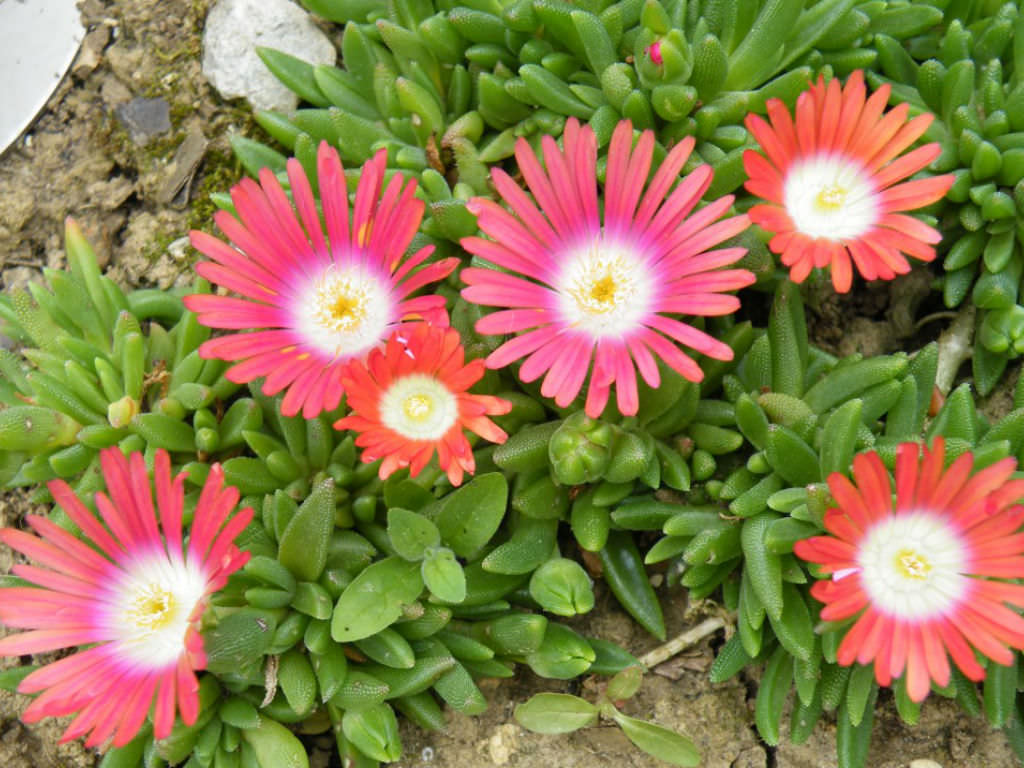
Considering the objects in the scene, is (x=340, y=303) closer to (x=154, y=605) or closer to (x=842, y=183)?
(x=154, y=605)

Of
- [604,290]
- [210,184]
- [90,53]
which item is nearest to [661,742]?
[604,290]

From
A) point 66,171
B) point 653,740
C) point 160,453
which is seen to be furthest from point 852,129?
point 66,171

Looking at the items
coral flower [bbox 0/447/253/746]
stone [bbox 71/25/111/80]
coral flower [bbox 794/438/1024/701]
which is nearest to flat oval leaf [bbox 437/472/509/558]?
coral flower [bbox 0/447/253/746]

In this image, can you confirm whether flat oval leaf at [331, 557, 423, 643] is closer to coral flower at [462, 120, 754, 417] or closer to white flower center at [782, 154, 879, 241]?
coral flower at [462, 120, 754, 417]

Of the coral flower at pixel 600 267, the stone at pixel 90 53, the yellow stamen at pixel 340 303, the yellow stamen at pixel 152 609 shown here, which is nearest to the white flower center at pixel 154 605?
the yellow stamen at pixel 152 609

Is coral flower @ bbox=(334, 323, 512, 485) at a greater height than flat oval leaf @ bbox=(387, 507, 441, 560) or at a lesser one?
greater

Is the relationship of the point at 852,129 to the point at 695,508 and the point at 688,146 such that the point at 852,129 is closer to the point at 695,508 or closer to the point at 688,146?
the point at 688,146
